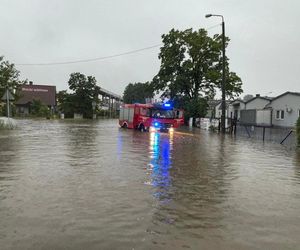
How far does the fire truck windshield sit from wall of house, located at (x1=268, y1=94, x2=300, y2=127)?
14925 millimetres

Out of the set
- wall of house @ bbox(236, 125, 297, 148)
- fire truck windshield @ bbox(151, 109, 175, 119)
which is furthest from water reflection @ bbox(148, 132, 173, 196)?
fire truck windshield @ bbox(151, 109, 175, 119)

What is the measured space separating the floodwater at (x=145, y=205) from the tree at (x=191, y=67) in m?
43.5

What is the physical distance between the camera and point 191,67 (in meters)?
56.8

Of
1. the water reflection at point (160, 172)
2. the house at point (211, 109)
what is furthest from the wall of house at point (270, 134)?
the house at point (211, 109)

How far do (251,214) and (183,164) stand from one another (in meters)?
6.60

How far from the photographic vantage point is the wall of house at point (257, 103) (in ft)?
188

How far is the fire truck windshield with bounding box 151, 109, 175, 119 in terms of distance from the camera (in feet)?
125

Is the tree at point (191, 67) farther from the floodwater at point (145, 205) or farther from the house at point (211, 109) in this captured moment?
the floodwater at point (145, 205)

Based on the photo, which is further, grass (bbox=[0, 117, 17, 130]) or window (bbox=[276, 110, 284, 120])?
window (bbox=[276, 110, 284, 120])

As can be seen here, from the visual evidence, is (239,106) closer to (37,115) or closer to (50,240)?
(37,115)

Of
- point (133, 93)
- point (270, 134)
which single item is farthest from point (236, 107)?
point (133, 93)

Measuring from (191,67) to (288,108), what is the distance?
14.3m

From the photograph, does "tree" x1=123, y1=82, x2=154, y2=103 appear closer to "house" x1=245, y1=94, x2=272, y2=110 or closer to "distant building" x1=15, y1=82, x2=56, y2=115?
"distant building" x1=15, y1=82, x2=56, y2=115

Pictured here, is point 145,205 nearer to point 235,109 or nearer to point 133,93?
point 235,109
